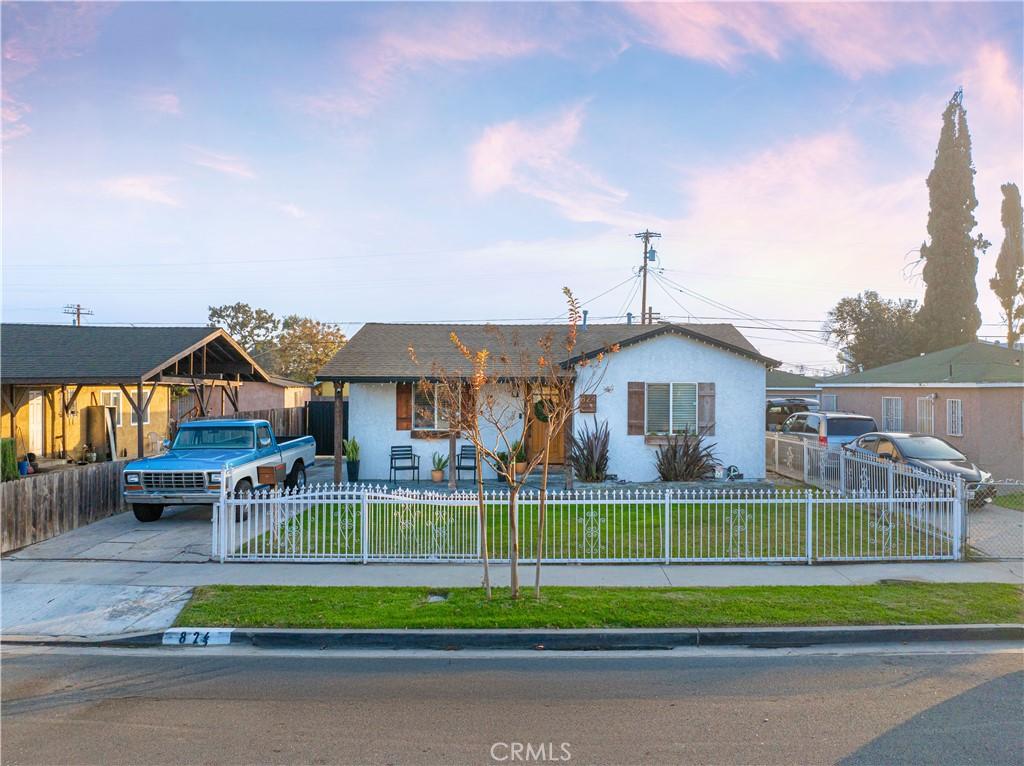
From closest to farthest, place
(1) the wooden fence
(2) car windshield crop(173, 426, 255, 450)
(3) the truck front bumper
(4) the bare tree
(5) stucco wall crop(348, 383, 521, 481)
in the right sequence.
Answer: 1. (4) the bare tree
2. (1) the wooden fence
3. (3) the truck front bumper
4. (2) car windshield crop(173, 426, 255, 450)
5. (5) stucco wall crop(348, 383, 521, 481)

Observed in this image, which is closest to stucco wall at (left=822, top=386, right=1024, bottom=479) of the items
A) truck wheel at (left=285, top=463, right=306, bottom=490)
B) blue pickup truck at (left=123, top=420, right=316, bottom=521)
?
truck wheel at (left=285, top=463, right=306, bottom=490)

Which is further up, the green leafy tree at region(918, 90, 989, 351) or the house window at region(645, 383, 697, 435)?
the green leafy tree at region(918, 90, 989, 351)

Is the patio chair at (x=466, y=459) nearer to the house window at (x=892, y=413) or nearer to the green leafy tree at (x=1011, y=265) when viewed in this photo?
the house window at (x=892, y=413)

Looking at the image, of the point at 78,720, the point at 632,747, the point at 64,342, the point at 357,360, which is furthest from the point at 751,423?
the point at 64,342

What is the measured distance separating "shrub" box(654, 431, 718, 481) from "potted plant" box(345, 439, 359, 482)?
24.2 ft

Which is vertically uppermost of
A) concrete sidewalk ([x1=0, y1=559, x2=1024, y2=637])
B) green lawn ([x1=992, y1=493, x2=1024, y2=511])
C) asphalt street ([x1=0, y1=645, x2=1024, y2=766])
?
green lawn ([x1=992, y1=493, x2=1024, y2=511])

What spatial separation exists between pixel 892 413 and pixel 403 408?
55.8 feet

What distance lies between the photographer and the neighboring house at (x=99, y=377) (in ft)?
53.5

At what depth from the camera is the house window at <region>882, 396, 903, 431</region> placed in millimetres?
24594

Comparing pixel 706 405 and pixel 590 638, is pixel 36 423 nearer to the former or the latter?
pixel 706 405

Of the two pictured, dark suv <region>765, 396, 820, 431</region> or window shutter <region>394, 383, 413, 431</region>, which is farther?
dark suv <region>765, 396, 820, 431</region>

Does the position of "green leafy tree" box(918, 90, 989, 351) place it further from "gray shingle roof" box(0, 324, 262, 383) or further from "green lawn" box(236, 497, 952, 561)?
"gray shingle roof" box(0, 324, 262, 383)

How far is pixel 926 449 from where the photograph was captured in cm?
1584

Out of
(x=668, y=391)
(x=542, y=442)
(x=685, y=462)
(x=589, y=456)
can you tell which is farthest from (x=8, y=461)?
(x=668, y=391)
